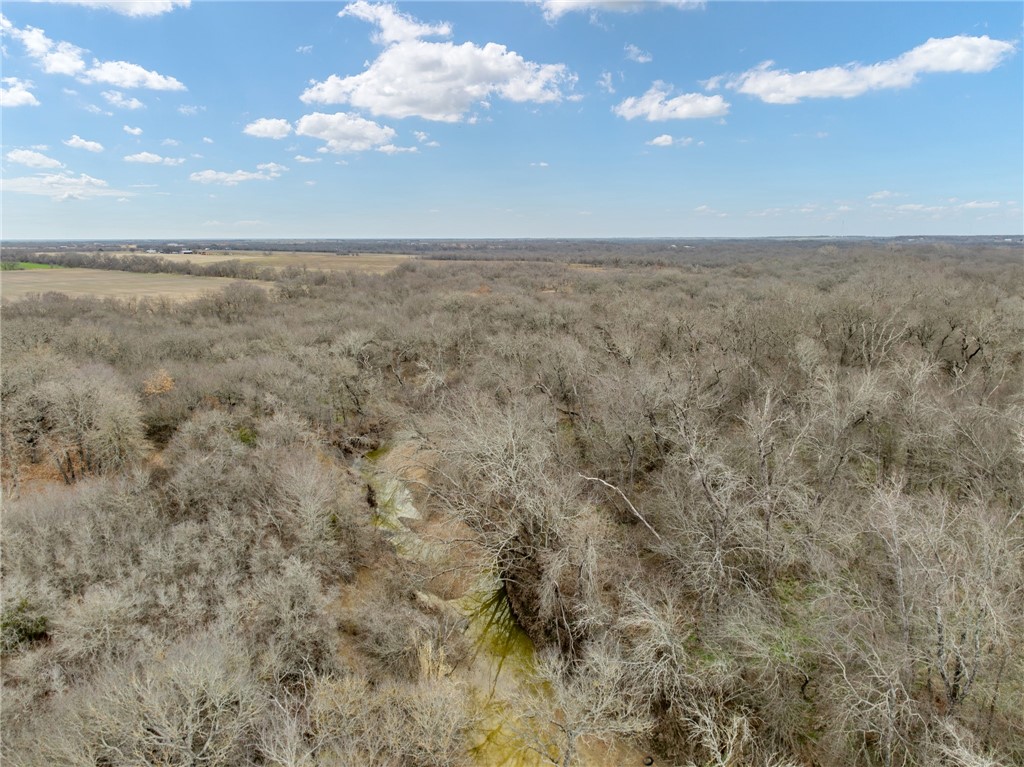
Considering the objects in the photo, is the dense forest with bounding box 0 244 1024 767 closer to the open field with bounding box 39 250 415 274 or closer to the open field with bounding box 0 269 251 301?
the open field with bounding box 0 269 251 301

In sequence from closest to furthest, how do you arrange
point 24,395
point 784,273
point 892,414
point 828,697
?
point 828,697, point 892,414, point 24,395, point 784,273

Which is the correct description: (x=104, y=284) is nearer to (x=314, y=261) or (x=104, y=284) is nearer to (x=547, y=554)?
(x=314, y=261)

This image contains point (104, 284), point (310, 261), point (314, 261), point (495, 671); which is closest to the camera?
point (495, 671)

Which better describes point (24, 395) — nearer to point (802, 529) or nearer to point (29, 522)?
point (29, 522)

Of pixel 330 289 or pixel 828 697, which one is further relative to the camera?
pixel 330 289

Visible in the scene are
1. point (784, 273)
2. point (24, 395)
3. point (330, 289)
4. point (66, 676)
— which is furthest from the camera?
point (784, 273)

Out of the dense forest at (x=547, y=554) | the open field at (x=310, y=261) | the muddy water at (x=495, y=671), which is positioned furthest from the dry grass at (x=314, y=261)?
the muddy water at (x=495, y=671)

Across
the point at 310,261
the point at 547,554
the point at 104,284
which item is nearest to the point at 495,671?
the point at 547,554

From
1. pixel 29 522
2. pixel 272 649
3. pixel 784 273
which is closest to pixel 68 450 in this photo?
pixel 29 522
